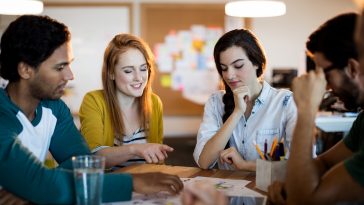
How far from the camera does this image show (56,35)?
1611 millimetres

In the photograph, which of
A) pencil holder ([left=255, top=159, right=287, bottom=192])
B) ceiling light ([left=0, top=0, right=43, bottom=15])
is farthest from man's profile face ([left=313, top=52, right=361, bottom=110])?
ceiling light ([left=0, top=0, right=43, bottom=15])

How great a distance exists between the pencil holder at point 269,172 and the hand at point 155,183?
10.5 inches

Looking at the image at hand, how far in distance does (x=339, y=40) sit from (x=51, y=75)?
0.95m

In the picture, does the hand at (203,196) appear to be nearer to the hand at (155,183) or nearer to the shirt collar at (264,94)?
the hand at (155,183)

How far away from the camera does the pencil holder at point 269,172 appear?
4.97 feet

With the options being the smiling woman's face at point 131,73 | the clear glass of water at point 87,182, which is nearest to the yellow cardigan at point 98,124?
the smiling woman's face at point 131,73

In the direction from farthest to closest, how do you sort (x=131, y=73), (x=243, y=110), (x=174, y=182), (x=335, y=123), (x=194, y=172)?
(x=335, y=123) < (x=131, y=73) < (x=243, y=110) < (x=194, y=172) < (x=174, y=182)

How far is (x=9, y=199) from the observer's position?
143 centimetres

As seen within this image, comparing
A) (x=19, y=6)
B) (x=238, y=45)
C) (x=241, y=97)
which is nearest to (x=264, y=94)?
(x=241, y=97)

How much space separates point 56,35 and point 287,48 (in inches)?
201

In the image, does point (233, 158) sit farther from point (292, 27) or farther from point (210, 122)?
point (292, 27)

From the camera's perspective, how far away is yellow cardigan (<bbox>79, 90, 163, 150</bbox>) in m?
2.16

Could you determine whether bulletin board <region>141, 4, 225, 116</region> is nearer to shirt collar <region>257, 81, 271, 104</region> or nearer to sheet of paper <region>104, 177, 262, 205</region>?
shirt collar <region>257, 81, 271, 104</region>

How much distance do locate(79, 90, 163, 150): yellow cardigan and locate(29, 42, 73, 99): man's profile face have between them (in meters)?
0.54
